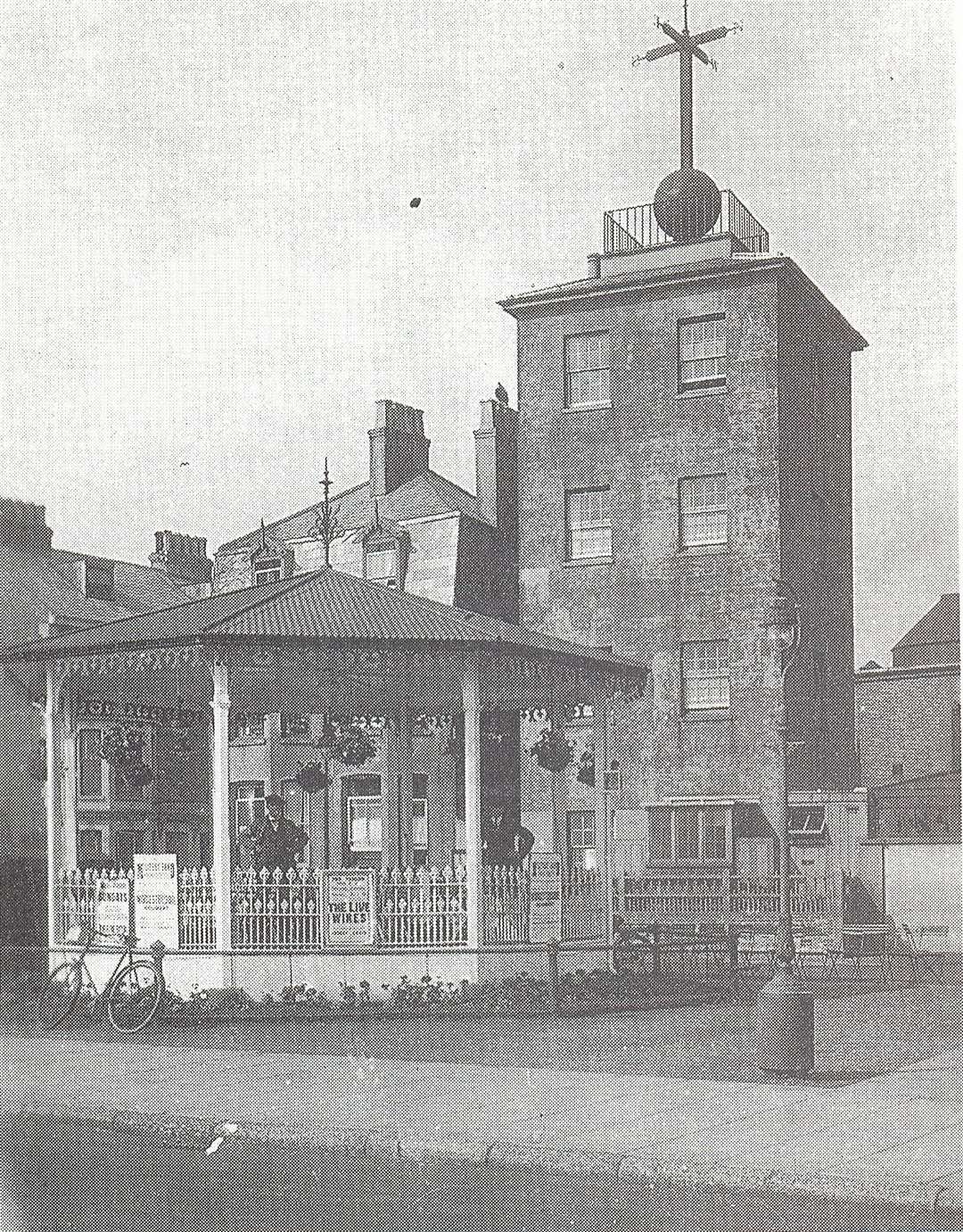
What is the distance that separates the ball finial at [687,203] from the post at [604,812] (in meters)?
6.99

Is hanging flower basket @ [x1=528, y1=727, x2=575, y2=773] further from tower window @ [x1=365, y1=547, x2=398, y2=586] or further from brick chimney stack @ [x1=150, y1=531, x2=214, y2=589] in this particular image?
tower window @ [x1=365, y1=547, x2=398, y2=586]

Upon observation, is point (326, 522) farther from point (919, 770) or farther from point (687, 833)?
point (687, 833)

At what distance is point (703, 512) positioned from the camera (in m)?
28.5

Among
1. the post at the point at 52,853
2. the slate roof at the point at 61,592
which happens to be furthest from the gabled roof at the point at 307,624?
the post at the point at 52,853

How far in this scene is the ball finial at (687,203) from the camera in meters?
15.7

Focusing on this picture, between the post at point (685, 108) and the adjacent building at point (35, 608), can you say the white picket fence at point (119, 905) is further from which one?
the post at point (685, 108)

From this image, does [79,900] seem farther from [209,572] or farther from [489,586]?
[489,586]

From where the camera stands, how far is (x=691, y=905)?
26.5 meters

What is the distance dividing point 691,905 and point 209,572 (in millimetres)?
9795

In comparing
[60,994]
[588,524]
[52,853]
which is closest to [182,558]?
[52,853]

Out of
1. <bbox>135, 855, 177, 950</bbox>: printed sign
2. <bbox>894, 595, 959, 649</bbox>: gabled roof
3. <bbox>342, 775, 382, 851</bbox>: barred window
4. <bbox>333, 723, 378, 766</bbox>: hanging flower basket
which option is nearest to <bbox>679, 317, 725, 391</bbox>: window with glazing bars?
<bbox>333, 723, 378, 766</bbox>: hanging flower basket

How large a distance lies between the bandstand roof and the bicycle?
3494mm

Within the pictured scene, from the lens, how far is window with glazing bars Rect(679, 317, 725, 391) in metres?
28.4

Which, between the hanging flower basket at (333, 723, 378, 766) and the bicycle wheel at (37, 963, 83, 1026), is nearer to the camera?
the bicycle wheel at (37, 963, 83, 1026)
